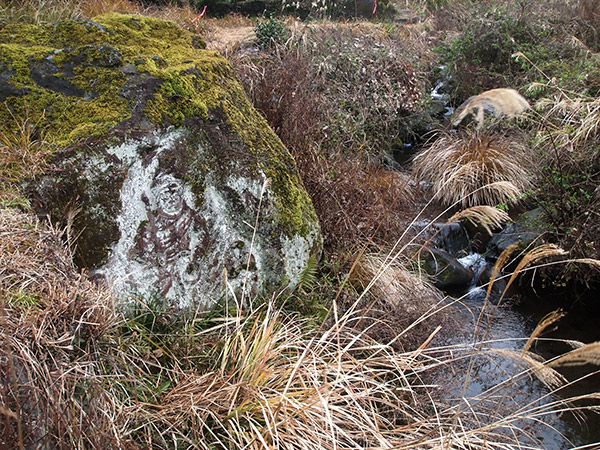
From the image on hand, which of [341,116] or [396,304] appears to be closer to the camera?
[396,304]

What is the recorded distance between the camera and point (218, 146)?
9.98 feet

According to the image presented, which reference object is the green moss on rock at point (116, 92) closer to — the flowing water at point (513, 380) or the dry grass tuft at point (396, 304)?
the dry grass tuft at point (396, 304)

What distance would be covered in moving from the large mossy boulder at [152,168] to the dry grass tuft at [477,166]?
3427mm

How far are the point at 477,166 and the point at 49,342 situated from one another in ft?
18.7

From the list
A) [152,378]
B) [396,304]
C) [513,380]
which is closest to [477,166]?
[396,304]

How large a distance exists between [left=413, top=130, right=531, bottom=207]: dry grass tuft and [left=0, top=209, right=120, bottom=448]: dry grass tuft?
4.71 metres

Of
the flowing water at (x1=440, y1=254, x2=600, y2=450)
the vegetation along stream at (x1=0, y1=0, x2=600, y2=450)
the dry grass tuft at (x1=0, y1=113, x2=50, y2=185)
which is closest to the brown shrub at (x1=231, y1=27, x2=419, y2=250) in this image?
the vegetation along stream at (x1=0, y1=0, x2=600, y2=450)

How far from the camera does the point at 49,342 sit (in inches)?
75.5

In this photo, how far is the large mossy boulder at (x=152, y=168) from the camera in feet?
8.71

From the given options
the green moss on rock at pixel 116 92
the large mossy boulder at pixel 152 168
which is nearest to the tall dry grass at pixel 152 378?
the large mossy boulder at pixel 152 168

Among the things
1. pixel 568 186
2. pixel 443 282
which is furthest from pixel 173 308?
pixel 568 186

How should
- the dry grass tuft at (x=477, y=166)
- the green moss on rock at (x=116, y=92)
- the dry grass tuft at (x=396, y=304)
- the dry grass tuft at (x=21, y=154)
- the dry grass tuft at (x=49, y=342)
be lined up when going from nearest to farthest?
the dry grass tuft at (x=49, y=342), the dry grass tuft at (x=21, y=154), the green moss on rock at (x=116, y=92), the dry grass tuft at (x=396, y=304), the dry grass tuft at (x=477, y=166)

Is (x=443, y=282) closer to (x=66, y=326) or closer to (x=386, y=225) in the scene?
(x=386, y=225)

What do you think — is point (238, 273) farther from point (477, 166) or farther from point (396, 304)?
point (477, 166)
